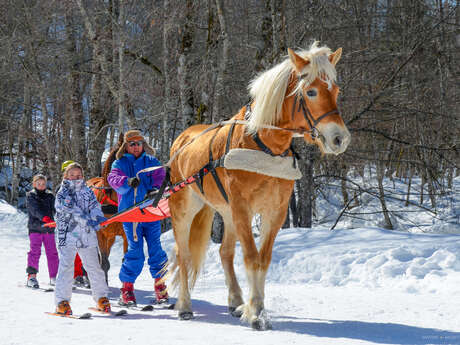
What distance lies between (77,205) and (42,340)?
167cm

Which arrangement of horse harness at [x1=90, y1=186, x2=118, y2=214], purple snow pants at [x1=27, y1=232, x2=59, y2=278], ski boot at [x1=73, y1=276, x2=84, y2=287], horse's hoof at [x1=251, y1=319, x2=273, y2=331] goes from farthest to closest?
purple snow pants at [x1=27, y1=232, x2=59, y2=278], ski boot at [x1=73, y1=276, x2=84, y2=287], horse harness at [x1=90, y1=186, x2=118, y2=214], horse's hoof at [x1=251, y1=319, x2=273, y2=331]

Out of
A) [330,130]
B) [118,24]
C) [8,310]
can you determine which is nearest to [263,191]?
[330,130]

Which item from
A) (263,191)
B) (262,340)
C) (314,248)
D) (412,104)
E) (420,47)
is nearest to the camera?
(262,340)

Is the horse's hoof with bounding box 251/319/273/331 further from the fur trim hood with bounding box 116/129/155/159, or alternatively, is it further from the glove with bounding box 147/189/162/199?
the fur trim hood with bounding box 116/129/155/159

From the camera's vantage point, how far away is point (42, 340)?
3.56 metres

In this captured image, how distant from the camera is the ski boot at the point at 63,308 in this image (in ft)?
15.2

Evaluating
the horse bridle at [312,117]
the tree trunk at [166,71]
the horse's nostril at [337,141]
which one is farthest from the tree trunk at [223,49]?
the horse's nostril at [337,141]

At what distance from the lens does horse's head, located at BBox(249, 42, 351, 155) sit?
3689 mm

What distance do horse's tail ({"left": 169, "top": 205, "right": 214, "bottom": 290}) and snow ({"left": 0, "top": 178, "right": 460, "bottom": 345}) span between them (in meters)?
0.41

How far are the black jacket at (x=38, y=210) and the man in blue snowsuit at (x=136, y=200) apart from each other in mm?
2022

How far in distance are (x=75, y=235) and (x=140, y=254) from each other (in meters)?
0.79

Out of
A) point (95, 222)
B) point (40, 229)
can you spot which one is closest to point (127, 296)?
point (95, 222)

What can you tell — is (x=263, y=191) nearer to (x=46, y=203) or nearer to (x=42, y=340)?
(x=42, y=340)

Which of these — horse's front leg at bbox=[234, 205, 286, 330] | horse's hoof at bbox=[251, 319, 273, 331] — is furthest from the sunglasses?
horse's hoof at bbox=[251, 319, 273, 331]
